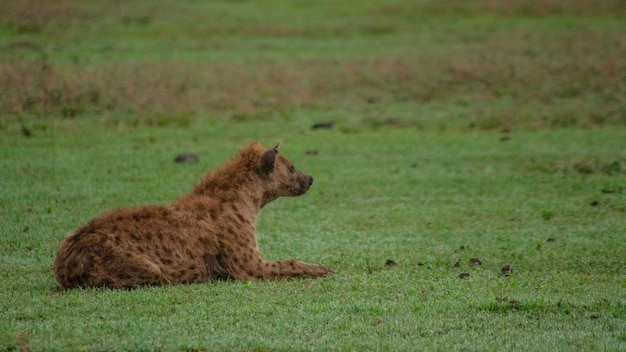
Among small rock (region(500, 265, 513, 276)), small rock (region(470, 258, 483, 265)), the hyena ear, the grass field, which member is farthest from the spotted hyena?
small rock (region(500, 265, 513, 276))

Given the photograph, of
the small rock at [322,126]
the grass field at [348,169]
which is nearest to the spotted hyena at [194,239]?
the grass field at [348,169]

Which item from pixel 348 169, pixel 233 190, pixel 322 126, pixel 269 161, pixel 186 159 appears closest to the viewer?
pixel 233 190

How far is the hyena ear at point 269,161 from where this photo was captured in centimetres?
932

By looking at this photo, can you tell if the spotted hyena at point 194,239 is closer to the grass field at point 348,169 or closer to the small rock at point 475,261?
the grass field at point 348,169

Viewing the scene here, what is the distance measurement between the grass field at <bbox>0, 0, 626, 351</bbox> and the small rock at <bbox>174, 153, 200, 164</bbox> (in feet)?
1.09

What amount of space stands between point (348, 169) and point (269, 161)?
6074 millimetres

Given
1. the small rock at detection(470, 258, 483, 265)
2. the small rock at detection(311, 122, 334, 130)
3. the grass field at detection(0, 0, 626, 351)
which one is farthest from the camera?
the small rock at detection(311, 122, 334, 130)

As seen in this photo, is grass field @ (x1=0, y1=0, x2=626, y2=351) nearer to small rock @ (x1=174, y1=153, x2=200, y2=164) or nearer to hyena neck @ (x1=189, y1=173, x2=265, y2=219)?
small rock @ (x1=174, y1=153, x2=200, y2=164)

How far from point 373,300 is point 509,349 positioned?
166 cm

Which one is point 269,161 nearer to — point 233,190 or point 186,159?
point 233,190

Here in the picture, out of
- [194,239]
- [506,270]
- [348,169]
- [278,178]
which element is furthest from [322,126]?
[194,239]

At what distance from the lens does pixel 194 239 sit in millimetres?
8555

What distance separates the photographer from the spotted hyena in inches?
313

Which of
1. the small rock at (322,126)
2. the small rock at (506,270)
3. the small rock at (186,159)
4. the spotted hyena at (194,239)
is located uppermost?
the spotted hyena at (194,239)
